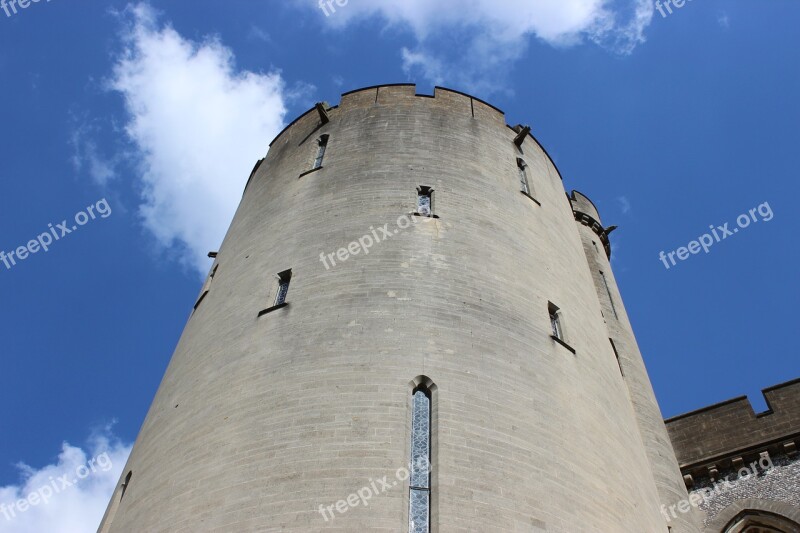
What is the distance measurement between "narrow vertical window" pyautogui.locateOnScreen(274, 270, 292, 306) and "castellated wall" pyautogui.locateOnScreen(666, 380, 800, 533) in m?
7.85

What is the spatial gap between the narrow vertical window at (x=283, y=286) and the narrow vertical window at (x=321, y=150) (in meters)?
3.36

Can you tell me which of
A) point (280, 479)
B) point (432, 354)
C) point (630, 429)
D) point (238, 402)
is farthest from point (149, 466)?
point (630, 429)

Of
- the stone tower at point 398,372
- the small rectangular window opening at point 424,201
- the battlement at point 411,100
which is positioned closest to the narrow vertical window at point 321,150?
the stone tower at point 398,372

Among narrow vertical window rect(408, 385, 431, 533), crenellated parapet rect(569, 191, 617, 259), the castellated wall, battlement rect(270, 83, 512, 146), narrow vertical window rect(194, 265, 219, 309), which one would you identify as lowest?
narrow vertical window rect(408, 385, 431, 533)

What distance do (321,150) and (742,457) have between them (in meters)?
9.60

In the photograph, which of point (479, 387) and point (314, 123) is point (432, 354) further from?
point (314, 123)

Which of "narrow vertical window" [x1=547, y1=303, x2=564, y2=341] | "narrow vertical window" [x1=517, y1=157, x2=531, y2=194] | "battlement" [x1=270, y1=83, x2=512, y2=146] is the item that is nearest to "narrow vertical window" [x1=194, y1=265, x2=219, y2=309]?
"battlement" [x1=270, y1=83, x2=512, y2=146]

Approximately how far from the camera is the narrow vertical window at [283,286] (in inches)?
412

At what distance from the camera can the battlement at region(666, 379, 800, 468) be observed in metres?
12.2

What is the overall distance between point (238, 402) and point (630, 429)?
5.99m

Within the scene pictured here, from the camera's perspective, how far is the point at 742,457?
12094 mm

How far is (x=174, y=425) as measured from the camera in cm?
938

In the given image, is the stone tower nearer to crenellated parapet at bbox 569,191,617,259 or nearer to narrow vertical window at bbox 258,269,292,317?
narrow vertical window at bbox 258,269,292,317

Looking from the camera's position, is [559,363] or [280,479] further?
[559,363]
